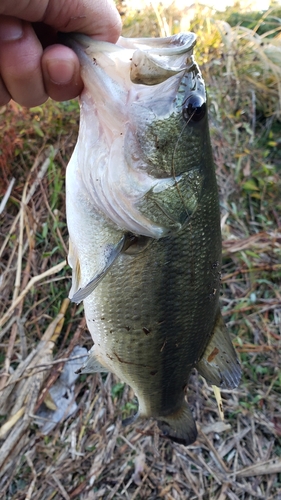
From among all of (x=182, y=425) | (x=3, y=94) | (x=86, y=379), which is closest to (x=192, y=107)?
(x=3, y=94)

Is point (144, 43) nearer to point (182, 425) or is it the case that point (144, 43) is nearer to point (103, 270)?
point (103, 270)

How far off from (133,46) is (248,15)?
14.8 feet

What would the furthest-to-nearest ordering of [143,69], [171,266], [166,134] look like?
1. [171,266]
2. [166,134]
3. [143,69]

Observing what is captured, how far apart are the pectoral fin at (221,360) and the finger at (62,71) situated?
35.0 inches

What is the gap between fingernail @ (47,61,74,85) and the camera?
3.40 ft

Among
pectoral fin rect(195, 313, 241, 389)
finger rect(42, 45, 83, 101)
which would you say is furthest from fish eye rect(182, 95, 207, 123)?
pectoral fin rect(195, 313, 241, 389)

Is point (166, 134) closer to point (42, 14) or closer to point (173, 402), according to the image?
point (42, 14)

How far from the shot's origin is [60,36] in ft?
3.62

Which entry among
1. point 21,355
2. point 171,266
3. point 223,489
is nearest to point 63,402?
point 21,355

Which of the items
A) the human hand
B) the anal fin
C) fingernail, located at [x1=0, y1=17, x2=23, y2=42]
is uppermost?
fingernail, located at [x1=0, y1=17, x2=23, y2=42]

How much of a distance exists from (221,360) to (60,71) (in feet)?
3.51

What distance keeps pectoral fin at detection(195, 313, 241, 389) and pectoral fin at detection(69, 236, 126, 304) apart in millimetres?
517

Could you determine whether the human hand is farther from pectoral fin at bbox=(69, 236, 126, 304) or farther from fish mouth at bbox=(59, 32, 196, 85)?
pectoral fin at bbox=(69, 236, 126, 304)

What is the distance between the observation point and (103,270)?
3.52 feet
